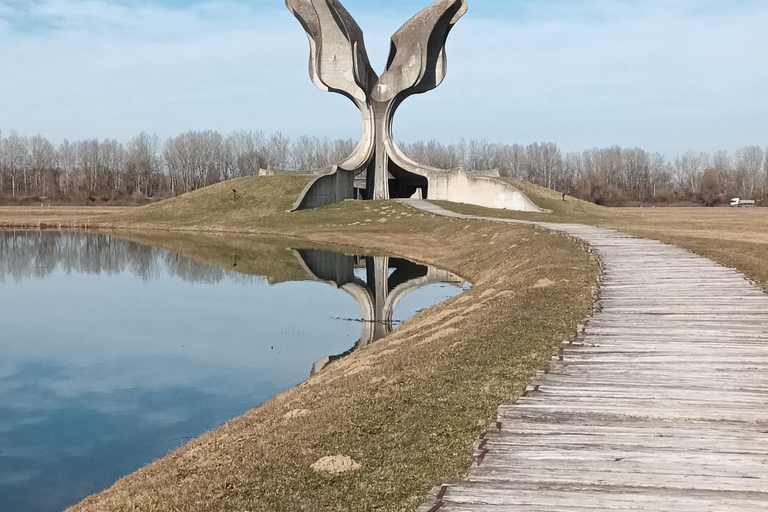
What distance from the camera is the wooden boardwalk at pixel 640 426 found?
4320mm

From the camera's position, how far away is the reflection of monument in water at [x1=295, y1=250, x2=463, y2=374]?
17016 mm

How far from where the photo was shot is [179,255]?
104ft

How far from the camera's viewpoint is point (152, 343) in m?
15.4

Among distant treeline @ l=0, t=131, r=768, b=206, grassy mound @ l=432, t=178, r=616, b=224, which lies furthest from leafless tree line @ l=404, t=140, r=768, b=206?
grassy mound @ l=432, t=178, r=616, b=224

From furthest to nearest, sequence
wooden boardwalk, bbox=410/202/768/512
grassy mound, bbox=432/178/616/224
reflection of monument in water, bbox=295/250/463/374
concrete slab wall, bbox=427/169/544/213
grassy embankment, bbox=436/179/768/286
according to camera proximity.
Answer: concrete slab wall, bbox=427/169/544/213 → grassy mound, bbox=432/178/616/224 → reflection of monument in water, bbox=295/250/463/374 → grassy embankment, bbox=436/179/768/286 → wooden boardwalk, bbox=410/202/768/512

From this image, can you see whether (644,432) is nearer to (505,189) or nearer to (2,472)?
(2,472)

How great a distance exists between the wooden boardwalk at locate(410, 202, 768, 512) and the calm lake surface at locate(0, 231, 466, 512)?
5.00 m

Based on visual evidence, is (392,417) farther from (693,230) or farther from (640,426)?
(693,230)

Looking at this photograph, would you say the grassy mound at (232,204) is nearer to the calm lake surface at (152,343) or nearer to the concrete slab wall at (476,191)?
the concrete slab wall at (476,191)

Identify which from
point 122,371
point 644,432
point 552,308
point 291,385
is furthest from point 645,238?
point 644,432

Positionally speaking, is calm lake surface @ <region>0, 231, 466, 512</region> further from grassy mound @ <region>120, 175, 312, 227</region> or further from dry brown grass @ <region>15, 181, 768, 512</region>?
grassy mound @ <region>120, 175, 312, 227</region>

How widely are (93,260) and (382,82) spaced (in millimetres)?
20811

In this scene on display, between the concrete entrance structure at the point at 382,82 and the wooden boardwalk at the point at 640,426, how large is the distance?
111ft

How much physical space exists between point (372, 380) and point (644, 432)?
3.62 metres
